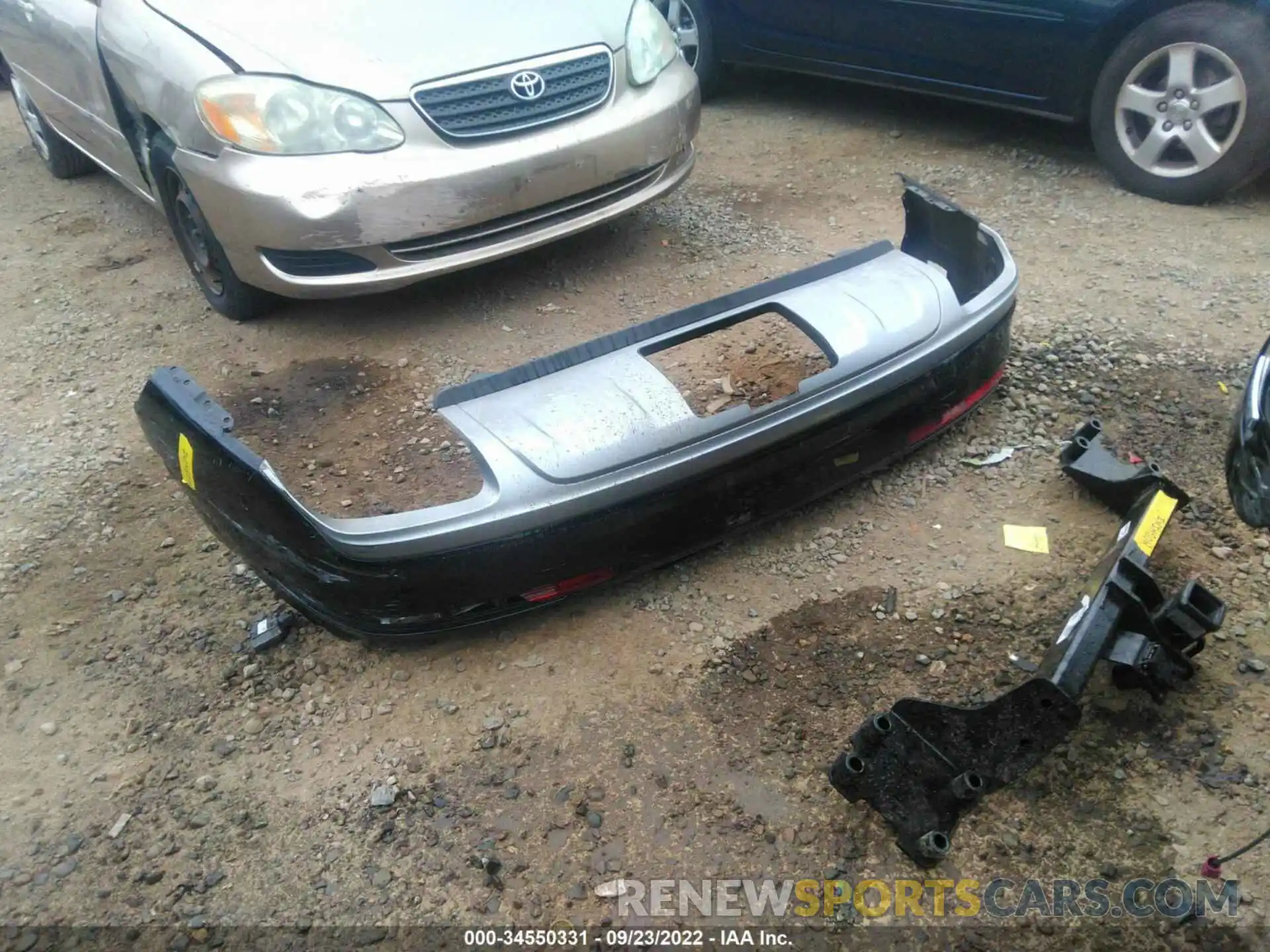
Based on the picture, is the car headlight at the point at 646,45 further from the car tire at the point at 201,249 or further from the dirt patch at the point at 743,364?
the car tire at the point at 201,249

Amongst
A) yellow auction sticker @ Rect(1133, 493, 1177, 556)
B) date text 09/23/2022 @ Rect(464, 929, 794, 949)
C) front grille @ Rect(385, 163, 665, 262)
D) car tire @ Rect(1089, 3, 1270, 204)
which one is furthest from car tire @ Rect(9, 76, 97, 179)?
yellow auction sticker @ Rect(1133, 493, 1177, 556)

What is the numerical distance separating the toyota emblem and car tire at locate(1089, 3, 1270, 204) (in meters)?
2.52

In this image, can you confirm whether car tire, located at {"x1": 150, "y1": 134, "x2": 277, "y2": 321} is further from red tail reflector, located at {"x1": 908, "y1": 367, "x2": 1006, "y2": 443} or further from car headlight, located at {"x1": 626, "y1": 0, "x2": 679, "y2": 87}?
red tail reflector, located at {"x1": 908, "y1": 367, "x2": 1006, "y2": 443}

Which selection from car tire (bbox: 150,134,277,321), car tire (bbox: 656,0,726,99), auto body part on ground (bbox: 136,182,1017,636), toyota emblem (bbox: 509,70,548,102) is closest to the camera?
auto body part on ground (bbox: 136,182,1017,636)

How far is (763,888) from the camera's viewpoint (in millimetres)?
1772

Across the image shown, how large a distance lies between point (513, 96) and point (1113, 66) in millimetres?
2629

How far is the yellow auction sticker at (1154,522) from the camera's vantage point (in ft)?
7.12

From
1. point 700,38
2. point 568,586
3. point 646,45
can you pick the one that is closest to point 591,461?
point 568,586

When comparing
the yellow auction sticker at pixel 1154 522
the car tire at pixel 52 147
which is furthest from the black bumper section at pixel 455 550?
the car tire at pixel 52 147

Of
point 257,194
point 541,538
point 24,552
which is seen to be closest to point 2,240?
point 257,194

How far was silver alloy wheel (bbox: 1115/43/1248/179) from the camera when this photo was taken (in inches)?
148

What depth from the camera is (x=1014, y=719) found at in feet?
5.75

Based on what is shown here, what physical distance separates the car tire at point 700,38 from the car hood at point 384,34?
190 cm

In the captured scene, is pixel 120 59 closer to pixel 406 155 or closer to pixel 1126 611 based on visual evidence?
pixel 406 155
